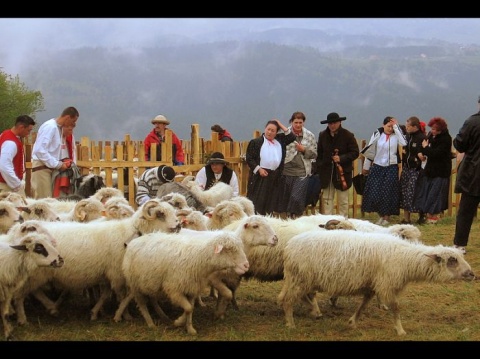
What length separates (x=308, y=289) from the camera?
6.12 metres

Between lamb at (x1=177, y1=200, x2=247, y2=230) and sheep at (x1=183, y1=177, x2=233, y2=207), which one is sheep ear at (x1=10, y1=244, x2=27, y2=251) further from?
sheep at (x1=183, y1=177, x2=233, y2=207)

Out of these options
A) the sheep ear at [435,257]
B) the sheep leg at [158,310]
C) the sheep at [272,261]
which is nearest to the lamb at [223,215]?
the sheep at [272,261]

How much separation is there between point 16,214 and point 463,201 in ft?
18.8

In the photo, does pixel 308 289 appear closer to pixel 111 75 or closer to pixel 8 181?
pixel 8 181

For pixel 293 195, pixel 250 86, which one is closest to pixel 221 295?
pixel 293 195

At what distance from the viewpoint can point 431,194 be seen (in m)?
12.8

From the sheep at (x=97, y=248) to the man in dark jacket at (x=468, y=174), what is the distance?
422 cm

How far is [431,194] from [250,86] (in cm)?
4921

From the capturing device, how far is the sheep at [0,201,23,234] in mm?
6734

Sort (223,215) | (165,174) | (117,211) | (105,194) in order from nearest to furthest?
(117,211)
(223,215)
(105,194)
(165,174)

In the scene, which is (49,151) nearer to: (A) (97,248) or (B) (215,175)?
(B) (215,175)

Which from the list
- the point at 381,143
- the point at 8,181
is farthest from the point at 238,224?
the point at 381,143

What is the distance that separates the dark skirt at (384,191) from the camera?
1288cm

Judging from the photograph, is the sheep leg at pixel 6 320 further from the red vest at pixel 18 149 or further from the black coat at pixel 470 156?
the black coat at pixel 470 156
